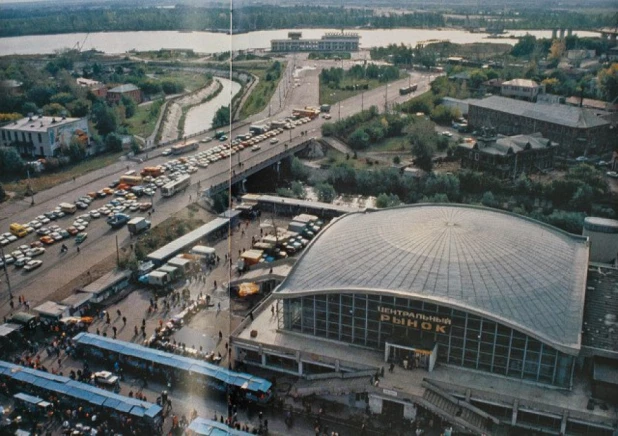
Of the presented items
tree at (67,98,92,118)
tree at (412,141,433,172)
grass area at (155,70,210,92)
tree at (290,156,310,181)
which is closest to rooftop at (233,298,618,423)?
tree at (290,156,310,181)

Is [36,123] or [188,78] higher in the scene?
[188,78]

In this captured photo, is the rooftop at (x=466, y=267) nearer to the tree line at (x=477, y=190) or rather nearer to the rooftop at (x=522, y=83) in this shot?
the tree line at (x=477, y=190)

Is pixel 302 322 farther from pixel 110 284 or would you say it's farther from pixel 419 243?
pixel 110 284

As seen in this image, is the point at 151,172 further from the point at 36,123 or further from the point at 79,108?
the point at 79,108

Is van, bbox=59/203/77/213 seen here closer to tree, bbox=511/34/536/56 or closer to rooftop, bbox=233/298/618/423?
rooftop, bbox=233/298/618/423

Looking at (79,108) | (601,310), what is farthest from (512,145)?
(79,108)

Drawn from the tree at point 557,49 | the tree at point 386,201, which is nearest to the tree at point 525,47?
the tree at point 557,49
